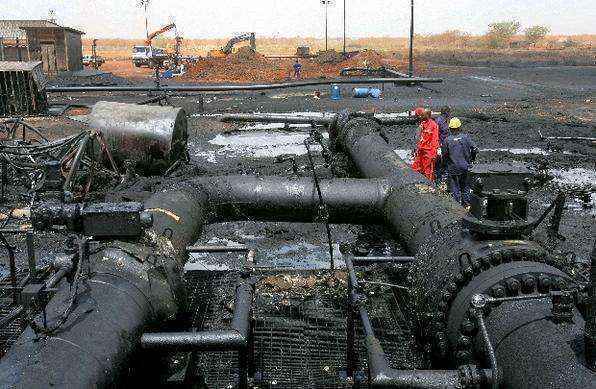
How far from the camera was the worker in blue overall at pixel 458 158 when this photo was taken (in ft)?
27.5

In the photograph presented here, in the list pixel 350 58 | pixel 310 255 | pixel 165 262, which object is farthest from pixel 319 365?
pixel 350 58

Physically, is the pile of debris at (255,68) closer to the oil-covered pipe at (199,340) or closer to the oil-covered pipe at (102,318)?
the oil-covered pipe at (102,318)

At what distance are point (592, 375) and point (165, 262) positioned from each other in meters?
2.73

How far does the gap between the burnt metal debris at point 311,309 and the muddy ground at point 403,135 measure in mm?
1479

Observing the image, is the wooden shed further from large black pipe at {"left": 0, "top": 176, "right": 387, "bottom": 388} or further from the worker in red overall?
large black pipe at {"left": 0, "top": 176, "right": 387, "bottom": 388}

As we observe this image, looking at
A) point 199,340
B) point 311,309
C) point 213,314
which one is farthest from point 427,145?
point 199,340

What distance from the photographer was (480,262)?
326 centimetres

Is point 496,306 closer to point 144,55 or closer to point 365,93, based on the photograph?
point 365,93

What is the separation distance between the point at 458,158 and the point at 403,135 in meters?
6.74

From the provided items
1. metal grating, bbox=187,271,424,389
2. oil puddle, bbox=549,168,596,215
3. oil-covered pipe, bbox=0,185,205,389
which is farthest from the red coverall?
oil-covered pipe, bbox=0,185,205,389

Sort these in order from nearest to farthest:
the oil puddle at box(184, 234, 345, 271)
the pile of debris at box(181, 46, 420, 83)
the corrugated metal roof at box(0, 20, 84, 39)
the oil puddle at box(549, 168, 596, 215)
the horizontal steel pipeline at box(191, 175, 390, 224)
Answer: the oil puddle at box(184, 234, 345, 271) < the horizontal steel pipeline at box(191, 175, 390, 224) < the oil puddle at box(549, 168, 596, 215) < the pile of debris at box(181, 46, 420, 83) < the corrugated metal roof at box(0, 20, 84, 39)

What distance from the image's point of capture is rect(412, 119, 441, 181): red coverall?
9.11 meters

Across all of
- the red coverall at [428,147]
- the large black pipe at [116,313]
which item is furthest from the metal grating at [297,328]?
the red coverall at [428,147]

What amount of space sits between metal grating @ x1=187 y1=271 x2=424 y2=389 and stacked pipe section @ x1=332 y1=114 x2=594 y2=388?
0.70 metres
